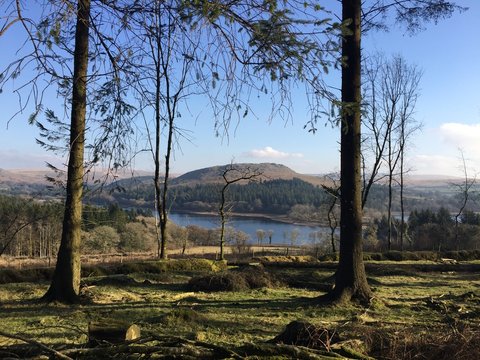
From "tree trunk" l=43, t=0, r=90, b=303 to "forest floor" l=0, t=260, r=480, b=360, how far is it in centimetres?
39

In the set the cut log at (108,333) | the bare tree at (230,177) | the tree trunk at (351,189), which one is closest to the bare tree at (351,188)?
the tree trunk at (351,189)

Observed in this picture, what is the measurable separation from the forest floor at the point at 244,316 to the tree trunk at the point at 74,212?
0.39m

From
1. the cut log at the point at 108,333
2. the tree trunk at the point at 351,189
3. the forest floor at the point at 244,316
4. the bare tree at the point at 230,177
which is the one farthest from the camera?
the bare tree at the point at 230,177

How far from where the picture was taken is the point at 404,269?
1494 centimetres

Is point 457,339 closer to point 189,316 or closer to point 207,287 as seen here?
point 189,316

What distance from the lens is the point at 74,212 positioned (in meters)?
8.18

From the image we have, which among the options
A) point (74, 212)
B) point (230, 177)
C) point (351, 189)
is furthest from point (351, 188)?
point (230, 177)

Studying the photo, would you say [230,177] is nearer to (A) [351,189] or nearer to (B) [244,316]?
(A) [351,189]

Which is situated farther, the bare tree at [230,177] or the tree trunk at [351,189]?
the bare tree at [230,177]

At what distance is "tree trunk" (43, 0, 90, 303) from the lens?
789cm

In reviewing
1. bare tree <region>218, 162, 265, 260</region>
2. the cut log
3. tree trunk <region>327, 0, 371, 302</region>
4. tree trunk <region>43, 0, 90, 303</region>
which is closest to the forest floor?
the cut log

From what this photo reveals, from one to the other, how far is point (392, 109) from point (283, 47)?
78.7 feet

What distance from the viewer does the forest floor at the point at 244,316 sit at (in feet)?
10.8

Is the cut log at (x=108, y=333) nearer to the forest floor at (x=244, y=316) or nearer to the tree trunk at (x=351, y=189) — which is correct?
the forest floor at (x=244, y=316)
